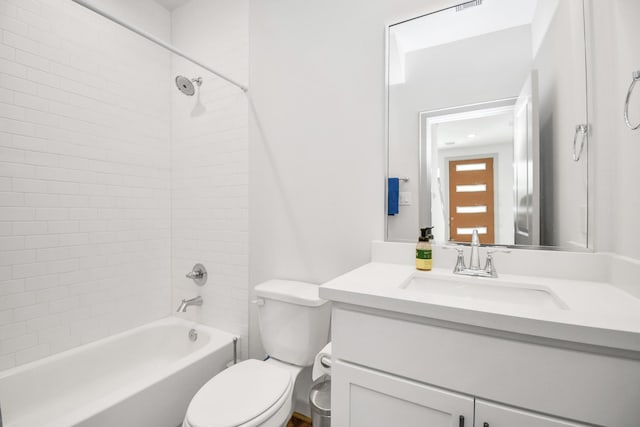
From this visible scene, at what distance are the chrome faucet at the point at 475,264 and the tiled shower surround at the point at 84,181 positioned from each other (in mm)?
1214

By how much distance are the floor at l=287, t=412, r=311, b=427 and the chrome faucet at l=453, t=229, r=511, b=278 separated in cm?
117

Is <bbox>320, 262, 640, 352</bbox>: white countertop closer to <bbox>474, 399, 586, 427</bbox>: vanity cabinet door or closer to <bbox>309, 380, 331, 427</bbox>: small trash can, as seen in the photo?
<bbox>474, 399, 586, 427</bbox>: vanity cabinet door

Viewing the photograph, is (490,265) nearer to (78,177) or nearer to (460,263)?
(460,263)

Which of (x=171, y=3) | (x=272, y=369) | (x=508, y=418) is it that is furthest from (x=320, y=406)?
(x=171, y=3)

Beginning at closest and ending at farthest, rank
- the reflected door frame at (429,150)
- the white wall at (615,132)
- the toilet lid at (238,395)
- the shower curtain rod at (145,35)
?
the white wall at (615,132)
the toilet lid at (238,395)
the shower curtain rod at (145,35)
the reflected door frame at (429,150)

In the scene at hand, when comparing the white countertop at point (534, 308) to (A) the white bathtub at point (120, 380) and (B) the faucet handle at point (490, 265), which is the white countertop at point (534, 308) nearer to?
(B) the faucet handle at point (490, 265)

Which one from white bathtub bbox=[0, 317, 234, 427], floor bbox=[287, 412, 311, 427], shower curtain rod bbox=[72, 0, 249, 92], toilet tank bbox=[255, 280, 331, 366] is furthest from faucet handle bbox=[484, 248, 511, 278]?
shower curtain rod bbox=[72, 0, 249, 92]

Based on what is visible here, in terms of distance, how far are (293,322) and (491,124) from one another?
126 cm

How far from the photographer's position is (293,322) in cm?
139

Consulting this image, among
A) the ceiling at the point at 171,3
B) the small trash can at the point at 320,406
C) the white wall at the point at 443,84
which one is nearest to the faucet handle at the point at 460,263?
the white wall at the point at 443,84

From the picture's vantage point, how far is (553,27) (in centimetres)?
106

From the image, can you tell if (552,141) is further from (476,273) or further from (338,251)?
(338,251)

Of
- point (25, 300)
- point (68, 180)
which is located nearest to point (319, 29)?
point (68, 180)

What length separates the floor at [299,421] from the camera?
151cm
